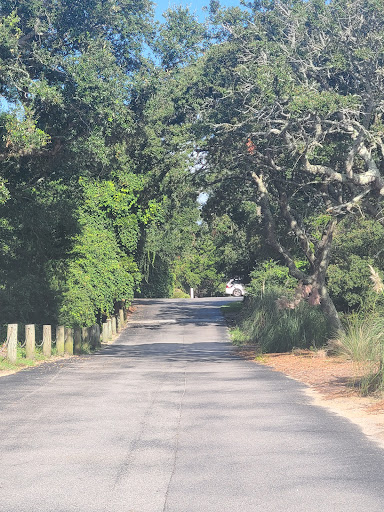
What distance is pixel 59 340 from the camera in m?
20.5

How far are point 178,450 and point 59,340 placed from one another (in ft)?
45.4

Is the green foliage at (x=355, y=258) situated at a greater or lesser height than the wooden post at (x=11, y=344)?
greater

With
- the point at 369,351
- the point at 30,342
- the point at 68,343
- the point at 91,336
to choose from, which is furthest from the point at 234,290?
the point at 369,351

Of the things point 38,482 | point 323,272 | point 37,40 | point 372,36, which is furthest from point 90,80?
point 38,482

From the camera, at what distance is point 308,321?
21.4 m

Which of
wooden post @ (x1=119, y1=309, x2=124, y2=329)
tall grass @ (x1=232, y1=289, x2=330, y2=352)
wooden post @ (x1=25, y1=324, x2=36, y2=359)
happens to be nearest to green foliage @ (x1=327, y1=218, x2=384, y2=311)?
tall grass @ (x1=232, y1=289, x2=330, y2=352)

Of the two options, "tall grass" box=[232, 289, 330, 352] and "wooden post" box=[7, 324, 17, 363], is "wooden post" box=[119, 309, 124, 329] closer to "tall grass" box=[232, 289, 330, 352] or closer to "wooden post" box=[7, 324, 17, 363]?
"tall grass" box=[232, 289, 330, 352]

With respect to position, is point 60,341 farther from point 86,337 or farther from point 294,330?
point 294,330

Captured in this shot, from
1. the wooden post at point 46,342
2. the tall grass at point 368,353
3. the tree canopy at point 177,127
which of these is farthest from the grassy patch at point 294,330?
the wooden post at point 46,342

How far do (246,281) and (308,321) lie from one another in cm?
2441

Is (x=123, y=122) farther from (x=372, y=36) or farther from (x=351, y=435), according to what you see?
(x=351, y=435)

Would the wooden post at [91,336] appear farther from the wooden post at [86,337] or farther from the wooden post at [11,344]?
the wooden post at [11,344]

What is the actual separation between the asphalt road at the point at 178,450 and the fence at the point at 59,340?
3.48 m

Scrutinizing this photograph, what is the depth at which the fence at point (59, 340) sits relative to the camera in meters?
16.0
